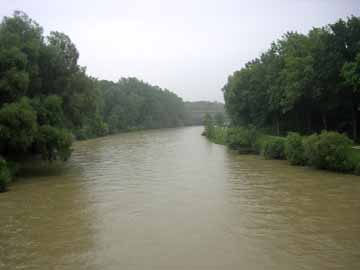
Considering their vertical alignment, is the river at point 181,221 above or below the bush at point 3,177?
below

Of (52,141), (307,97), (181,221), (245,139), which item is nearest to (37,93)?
(52,141)

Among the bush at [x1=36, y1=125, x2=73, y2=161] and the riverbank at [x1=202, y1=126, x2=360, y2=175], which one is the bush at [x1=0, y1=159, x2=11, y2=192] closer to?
the bush at [x1=36, y1=125, x2=73, y2=161]

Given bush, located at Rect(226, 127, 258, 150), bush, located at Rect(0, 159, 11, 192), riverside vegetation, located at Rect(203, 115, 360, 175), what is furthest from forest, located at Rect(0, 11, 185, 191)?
riverside vegetation, located at Rect(203, 115, 360, 175)

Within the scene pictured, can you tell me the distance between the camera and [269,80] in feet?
131

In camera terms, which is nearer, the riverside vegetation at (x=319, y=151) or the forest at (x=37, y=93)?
the forest at (x=37, y=93)

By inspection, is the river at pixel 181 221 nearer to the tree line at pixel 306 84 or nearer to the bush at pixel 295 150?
the bush at pixel 295 150

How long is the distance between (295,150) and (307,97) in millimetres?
8937

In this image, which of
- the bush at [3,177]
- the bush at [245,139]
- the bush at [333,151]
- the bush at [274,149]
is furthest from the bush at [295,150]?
the bush at [3,177]

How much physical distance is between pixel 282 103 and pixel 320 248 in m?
25.4

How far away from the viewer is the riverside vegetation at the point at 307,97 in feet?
79.7

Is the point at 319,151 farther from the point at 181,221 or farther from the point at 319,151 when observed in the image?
the point at 181,221

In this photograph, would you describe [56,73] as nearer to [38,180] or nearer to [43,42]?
[43,42]

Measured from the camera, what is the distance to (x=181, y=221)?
1359 centimetres

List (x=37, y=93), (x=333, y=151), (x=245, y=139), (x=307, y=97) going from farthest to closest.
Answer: (x=245, y=139) → (x=307, y=97) → (x=37, y=93) → (x=333, y=151)
